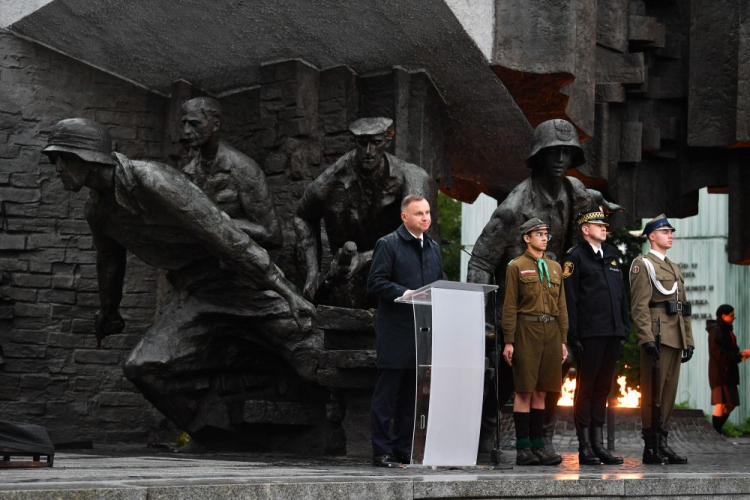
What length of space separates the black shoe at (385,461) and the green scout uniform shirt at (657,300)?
2.02 metres

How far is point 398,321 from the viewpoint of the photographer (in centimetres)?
768

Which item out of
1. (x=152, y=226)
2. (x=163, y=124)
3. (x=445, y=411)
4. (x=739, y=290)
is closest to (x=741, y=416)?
(x=739, y=290)

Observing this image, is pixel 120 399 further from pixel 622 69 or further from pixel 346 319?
pixel 622 69

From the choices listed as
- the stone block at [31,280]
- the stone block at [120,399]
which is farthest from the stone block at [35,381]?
the stone block at [31,280]

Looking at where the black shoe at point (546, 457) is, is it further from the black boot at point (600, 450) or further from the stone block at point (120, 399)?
the stone block at point (120, 399)

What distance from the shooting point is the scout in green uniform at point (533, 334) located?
8.16 m

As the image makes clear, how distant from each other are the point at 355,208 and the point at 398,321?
8.94ft

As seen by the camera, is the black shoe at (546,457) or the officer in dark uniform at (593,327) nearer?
the black shoe at (546,457)

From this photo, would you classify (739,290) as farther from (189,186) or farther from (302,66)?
(189,186)

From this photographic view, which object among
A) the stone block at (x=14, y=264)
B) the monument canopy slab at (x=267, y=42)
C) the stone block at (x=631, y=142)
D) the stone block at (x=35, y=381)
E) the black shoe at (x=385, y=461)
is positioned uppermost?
the monument canopy slab at (x=267, y=42)

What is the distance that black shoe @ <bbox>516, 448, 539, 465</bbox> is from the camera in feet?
26.8

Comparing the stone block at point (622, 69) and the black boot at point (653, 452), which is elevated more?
the stone block at point (622, 69)

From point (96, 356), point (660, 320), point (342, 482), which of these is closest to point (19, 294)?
point (96, 356)

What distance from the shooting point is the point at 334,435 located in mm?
10289
